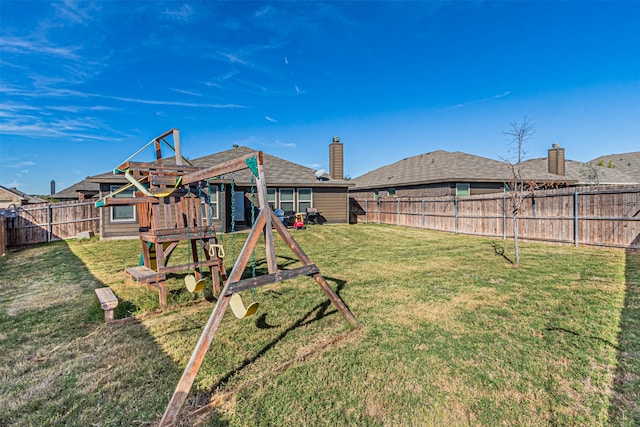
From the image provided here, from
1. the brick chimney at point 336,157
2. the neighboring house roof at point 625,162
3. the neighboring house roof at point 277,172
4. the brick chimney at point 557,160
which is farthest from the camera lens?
the neighboring house roof at point 625,162

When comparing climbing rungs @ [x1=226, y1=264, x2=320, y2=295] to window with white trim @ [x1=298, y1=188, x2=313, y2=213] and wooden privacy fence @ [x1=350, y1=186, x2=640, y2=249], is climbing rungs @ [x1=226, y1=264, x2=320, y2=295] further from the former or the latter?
window with white trim @ [x1=298, y1=188, x2=313, y2=213]

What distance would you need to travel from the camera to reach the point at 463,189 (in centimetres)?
1761

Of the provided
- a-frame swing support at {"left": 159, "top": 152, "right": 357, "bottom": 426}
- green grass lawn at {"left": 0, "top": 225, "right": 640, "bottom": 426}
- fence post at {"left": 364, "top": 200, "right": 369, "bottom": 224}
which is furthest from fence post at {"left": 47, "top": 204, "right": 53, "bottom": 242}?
fence post at {"left": 364, "top": 200, "right": 369, "bottom": 224}

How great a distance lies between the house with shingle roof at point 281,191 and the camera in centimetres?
1307

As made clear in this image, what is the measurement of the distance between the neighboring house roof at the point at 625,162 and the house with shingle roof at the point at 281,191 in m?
23.9

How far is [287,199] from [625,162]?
34.4 metres

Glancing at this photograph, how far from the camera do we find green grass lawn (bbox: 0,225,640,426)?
2414mm

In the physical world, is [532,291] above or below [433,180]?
below

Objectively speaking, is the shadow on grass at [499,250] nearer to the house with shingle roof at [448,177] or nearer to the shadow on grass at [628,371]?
the shadow on grass at [628,371]

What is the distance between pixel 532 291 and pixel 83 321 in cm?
706

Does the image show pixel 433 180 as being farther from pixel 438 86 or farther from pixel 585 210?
pixel 585 210

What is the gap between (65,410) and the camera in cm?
246

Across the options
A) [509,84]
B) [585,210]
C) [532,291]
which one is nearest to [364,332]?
[532,291]

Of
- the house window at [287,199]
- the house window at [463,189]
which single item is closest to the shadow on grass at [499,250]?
the house window at [463,189]
